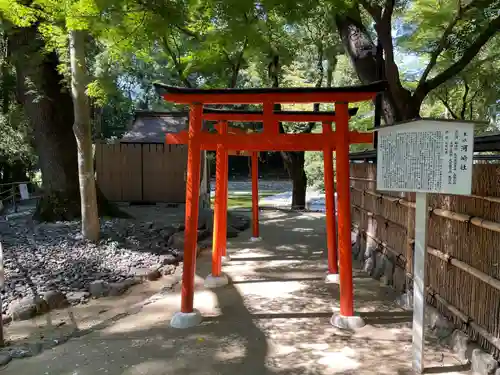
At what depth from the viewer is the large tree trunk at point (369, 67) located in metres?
7.89

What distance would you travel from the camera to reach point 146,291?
706cm

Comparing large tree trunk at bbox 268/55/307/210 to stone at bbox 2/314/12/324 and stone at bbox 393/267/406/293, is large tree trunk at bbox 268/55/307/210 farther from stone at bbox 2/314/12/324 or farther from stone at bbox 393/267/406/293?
stone at bbox 2/314/12/324

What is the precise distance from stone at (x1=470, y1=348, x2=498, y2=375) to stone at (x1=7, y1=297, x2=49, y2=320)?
5.30 metres

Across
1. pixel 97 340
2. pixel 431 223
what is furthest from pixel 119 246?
pixel 431 223

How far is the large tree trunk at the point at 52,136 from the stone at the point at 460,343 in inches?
355

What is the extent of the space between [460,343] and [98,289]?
5167 millimetres

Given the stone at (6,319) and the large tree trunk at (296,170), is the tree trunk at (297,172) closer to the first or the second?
the large tree trunk at (296,170)

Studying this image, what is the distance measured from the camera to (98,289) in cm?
684

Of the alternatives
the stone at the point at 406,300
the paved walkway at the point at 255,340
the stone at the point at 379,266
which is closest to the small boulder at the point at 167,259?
the paved walkway at the point at 255,340

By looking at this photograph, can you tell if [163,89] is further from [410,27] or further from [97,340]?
[410,27]

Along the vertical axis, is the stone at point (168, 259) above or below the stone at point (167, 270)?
above

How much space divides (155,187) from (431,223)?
37.5ft

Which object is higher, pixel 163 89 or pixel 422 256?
pixel 163 89

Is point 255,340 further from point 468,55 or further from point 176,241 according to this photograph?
point 468,55
